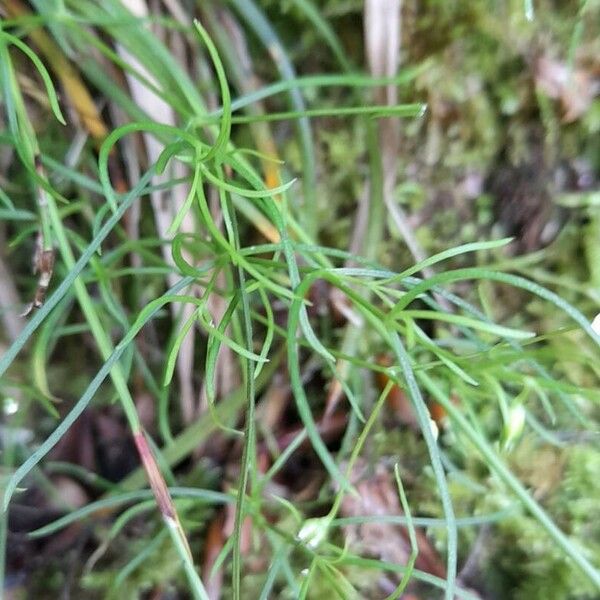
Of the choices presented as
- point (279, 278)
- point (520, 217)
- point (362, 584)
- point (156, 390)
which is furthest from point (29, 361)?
point (520, 217)

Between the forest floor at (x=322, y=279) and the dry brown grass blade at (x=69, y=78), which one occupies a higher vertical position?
the dry brown grass blade at (x=69, y=78)

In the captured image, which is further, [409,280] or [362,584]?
[362,584]

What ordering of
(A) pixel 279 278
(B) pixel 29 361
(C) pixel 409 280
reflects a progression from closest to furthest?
(C) pixel 409 280, (A) pixel 279 278, (B) pixel 29 361

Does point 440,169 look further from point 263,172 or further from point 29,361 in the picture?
point 29,361

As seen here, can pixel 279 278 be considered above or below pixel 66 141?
below

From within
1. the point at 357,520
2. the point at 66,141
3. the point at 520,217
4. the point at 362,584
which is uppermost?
the point at 66,141

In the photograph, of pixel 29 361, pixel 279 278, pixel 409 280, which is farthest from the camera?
pixel 29 361

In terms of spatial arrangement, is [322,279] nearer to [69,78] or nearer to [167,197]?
[167,197]

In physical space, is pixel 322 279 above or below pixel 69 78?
below

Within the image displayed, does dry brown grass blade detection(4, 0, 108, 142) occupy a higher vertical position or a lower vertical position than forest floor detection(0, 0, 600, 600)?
higher

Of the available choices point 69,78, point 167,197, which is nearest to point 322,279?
point 167,197
